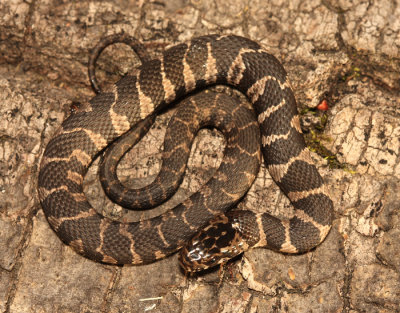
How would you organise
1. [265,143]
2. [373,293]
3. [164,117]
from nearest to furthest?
[373,293] < [265,143] < [164,117]

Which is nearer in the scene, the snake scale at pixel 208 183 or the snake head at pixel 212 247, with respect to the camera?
the snake head at pixel 212 247

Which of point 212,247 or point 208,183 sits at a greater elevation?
point 208,183

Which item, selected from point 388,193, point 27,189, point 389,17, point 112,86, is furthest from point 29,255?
point 389,17

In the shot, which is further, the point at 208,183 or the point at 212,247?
the point at 208,183

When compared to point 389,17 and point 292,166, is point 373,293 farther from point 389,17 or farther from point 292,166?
point 389,17

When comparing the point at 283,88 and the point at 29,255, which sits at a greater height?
the point at 283,88
